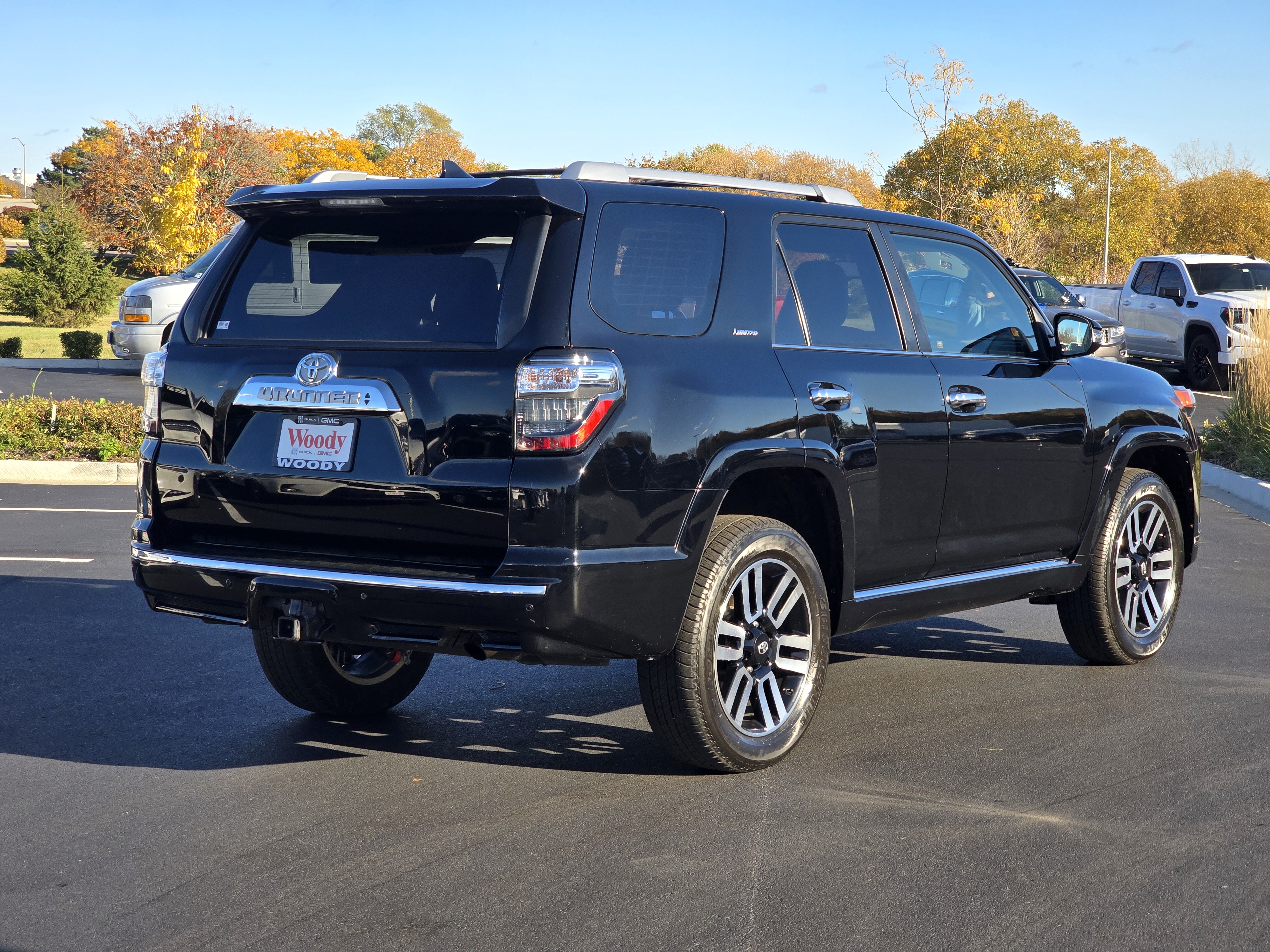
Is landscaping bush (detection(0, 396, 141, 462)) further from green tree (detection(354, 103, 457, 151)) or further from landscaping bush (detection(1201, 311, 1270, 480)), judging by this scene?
green tree (detection(354, 103, 457, 151))

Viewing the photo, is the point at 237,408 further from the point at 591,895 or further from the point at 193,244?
the point at 193,244

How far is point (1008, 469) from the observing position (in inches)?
Answer: 225

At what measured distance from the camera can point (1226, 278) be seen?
2325 cm

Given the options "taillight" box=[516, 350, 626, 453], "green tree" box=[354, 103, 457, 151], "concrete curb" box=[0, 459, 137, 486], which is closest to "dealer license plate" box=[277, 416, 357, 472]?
"taillight" box=[516, 350, 626, 453]

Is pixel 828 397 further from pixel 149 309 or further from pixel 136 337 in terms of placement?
pixel 136 337

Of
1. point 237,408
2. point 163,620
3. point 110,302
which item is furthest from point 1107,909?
point 110,302

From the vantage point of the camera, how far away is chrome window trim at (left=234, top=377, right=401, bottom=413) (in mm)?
4223

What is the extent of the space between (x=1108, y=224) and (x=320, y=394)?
60.7 meters

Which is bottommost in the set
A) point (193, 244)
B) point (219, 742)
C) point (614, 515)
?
point (219, 742)

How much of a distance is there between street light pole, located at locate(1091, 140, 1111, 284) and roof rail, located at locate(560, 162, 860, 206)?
52.3 metres

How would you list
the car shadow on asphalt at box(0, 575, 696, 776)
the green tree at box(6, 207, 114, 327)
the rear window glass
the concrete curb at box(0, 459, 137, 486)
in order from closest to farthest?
the rear window glass → the car shadow on asphalt at box(0, 575, 696, 776) → the concrete curb at box(0, 459, 137, 486) → the green tree at box(6, 207, 114, 327)

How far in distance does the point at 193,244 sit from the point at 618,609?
2990 centimetres

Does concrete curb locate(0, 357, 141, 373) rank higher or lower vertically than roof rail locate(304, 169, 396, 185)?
lower

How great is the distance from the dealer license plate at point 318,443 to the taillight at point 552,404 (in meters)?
0.57
